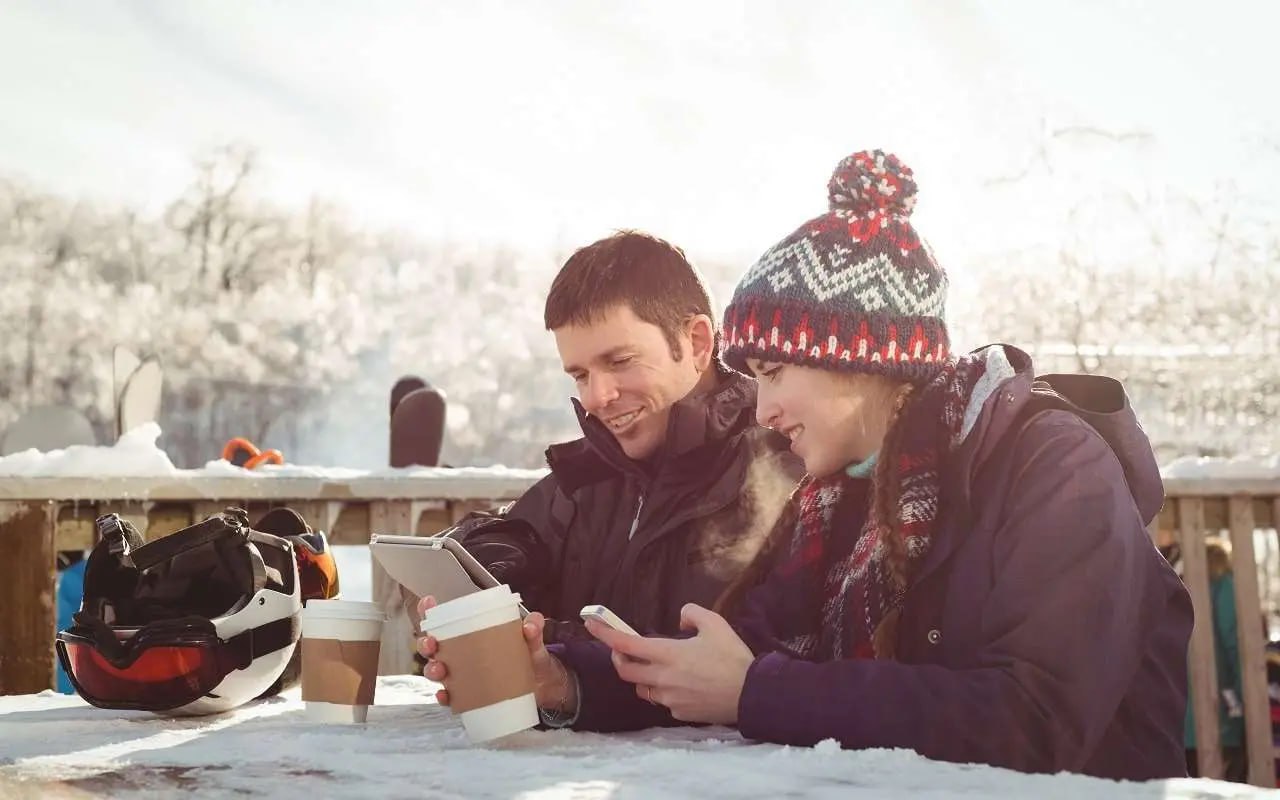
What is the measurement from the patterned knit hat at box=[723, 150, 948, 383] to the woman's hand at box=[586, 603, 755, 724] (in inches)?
17.1

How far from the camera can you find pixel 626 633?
1562 mm

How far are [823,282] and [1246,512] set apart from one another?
372 centimetres

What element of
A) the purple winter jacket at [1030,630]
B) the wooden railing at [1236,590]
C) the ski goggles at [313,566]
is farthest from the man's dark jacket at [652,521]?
the wooden railing at [1236,590]

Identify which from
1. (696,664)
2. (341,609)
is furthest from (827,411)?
(341,609)

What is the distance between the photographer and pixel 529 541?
252 centimetres

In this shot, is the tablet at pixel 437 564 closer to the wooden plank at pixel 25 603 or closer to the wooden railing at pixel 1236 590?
the wooden plank at pixel 25 603

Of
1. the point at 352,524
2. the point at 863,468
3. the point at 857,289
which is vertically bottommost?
the point at 352,524

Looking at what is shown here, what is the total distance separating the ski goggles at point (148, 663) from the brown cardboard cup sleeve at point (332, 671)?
0.21m

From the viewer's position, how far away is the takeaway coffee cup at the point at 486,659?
1.52 metres

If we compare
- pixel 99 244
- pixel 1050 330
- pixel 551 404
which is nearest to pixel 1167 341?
pixel 1050 330

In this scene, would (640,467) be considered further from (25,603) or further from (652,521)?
(25,603)

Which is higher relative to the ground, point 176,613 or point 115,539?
point 115,539

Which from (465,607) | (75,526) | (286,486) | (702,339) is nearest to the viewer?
(465,607)

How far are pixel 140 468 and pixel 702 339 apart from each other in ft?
7.82
